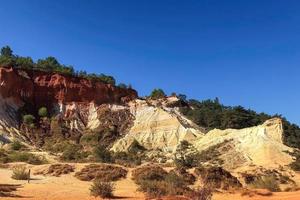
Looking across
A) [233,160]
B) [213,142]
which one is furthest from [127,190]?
[213,142]

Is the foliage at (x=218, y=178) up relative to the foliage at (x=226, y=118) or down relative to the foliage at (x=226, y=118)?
down

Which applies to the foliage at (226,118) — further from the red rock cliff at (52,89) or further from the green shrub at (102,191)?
the green shrub at (102,191)

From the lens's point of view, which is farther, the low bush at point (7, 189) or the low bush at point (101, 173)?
the low bush at point (101, 173)

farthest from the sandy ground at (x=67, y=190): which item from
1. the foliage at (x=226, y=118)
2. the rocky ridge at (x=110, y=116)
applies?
the foliage at (x=226, y=118)

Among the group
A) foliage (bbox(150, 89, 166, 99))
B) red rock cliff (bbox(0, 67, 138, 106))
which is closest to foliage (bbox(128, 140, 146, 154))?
red rock cliff (bbox(0, 67, 138, 106))

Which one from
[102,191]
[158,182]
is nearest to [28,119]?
[158,182]

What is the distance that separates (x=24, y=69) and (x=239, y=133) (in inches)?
1543

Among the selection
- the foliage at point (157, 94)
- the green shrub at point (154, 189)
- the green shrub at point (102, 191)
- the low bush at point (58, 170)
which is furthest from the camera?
the foliage at point (157, 94)

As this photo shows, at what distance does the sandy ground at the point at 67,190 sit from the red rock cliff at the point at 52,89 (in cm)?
4945

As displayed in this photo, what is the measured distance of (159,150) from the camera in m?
64.2

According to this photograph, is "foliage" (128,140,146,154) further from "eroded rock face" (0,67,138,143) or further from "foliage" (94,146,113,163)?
"foliage" (94,146,113,163)

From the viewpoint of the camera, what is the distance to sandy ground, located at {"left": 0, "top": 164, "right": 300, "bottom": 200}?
1950 cm

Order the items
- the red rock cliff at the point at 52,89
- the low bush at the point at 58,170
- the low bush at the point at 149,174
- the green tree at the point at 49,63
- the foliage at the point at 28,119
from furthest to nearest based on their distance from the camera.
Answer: the green tree at the point at 49,63 → the red rock cliff at the point at 52,89 → the foliage at the point at 28,119 → the low bush at the point at 58,170 → the low bush at the point at 149,174

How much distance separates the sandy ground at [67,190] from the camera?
19.5 meters
